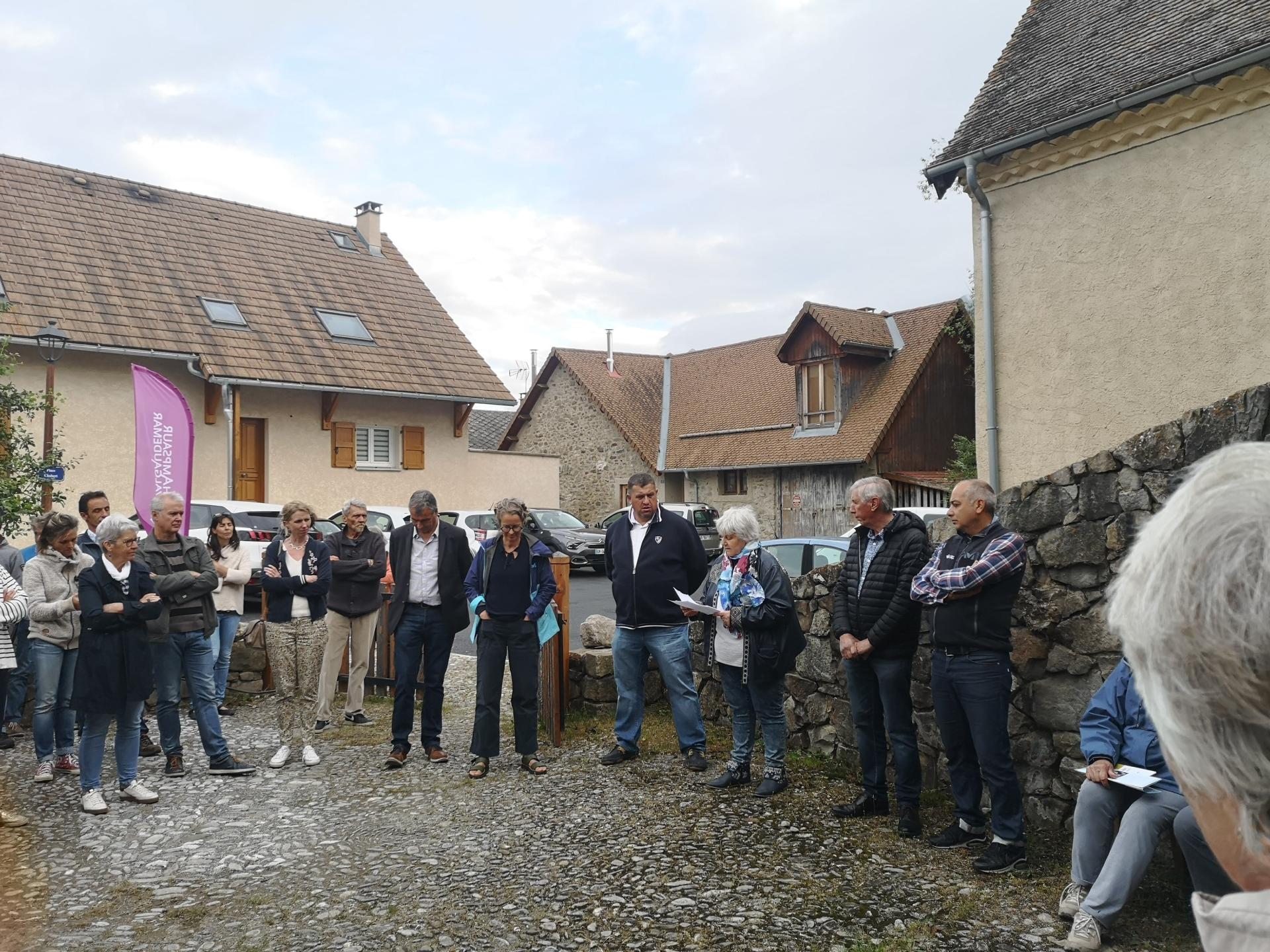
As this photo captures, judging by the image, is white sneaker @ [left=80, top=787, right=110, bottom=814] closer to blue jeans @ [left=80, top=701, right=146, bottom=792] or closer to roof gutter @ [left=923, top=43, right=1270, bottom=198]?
blue jeans @ [left=80, top=701, right=146, bottom=792]

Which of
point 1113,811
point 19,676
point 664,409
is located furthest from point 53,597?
A: point 664,409

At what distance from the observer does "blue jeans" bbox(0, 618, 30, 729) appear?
7652mm

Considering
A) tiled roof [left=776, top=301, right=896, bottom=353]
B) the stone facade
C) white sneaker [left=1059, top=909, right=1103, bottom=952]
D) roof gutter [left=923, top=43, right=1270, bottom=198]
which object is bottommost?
white sneaker [left=1059, top=909, right=1103, bottom=952]

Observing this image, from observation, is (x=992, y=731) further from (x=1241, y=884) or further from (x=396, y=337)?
(x=396, y=337)

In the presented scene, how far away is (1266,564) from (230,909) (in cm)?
453

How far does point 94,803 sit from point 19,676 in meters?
2.69

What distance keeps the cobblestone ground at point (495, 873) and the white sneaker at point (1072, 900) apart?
0.18 ft

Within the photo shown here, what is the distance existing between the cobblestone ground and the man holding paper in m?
0.16

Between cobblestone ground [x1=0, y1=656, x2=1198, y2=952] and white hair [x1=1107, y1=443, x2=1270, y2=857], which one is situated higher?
white hair [x1=1107, y1=443, x2=1270, y2=857]

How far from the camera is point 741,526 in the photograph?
6363mm

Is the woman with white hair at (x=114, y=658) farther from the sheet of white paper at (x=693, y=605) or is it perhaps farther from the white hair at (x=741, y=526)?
the white hair at (x=741, y=526)

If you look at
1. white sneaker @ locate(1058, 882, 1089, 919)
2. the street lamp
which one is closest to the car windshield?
the street lamp

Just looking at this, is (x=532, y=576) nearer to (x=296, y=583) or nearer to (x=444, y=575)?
(x=444, y=575)

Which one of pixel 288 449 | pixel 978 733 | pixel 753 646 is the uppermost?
pixel 288 449
